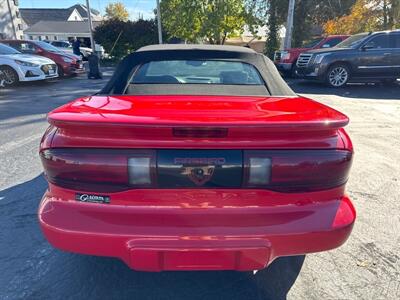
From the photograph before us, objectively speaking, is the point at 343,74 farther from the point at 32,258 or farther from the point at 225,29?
the point at 225,29

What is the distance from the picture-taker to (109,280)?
226 cm

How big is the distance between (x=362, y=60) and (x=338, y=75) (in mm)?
849

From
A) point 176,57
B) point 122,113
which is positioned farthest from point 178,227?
point 176,57

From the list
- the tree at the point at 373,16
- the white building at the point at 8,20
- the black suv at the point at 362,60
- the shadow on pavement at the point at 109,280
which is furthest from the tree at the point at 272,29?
the white building at the point at 8,20

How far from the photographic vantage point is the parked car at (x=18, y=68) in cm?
1062

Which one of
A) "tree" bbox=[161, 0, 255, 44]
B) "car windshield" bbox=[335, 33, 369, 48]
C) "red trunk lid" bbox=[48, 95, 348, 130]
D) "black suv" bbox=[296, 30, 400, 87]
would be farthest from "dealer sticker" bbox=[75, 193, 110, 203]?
"tree" bbox=[161, 0, 255, 44]

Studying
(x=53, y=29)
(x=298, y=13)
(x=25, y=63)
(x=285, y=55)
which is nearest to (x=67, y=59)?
(x=25, y=63)

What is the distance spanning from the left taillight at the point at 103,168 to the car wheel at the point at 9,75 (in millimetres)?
10791

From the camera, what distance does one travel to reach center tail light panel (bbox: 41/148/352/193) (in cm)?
170

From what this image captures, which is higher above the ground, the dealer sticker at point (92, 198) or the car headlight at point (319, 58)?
the car headlight at point (319, 58)

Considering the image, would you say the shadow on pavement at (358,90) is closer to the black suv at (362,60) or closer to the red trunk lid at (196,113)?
the black suv at (362,60)

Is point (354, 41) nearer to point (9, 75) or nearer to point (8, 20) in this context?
point (9, 75)

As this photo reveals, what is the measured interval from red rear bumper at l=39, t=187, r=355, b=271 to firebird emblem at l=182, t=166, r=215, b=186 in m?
0.07

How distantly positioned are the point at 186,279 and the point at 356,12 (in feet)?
66.2
